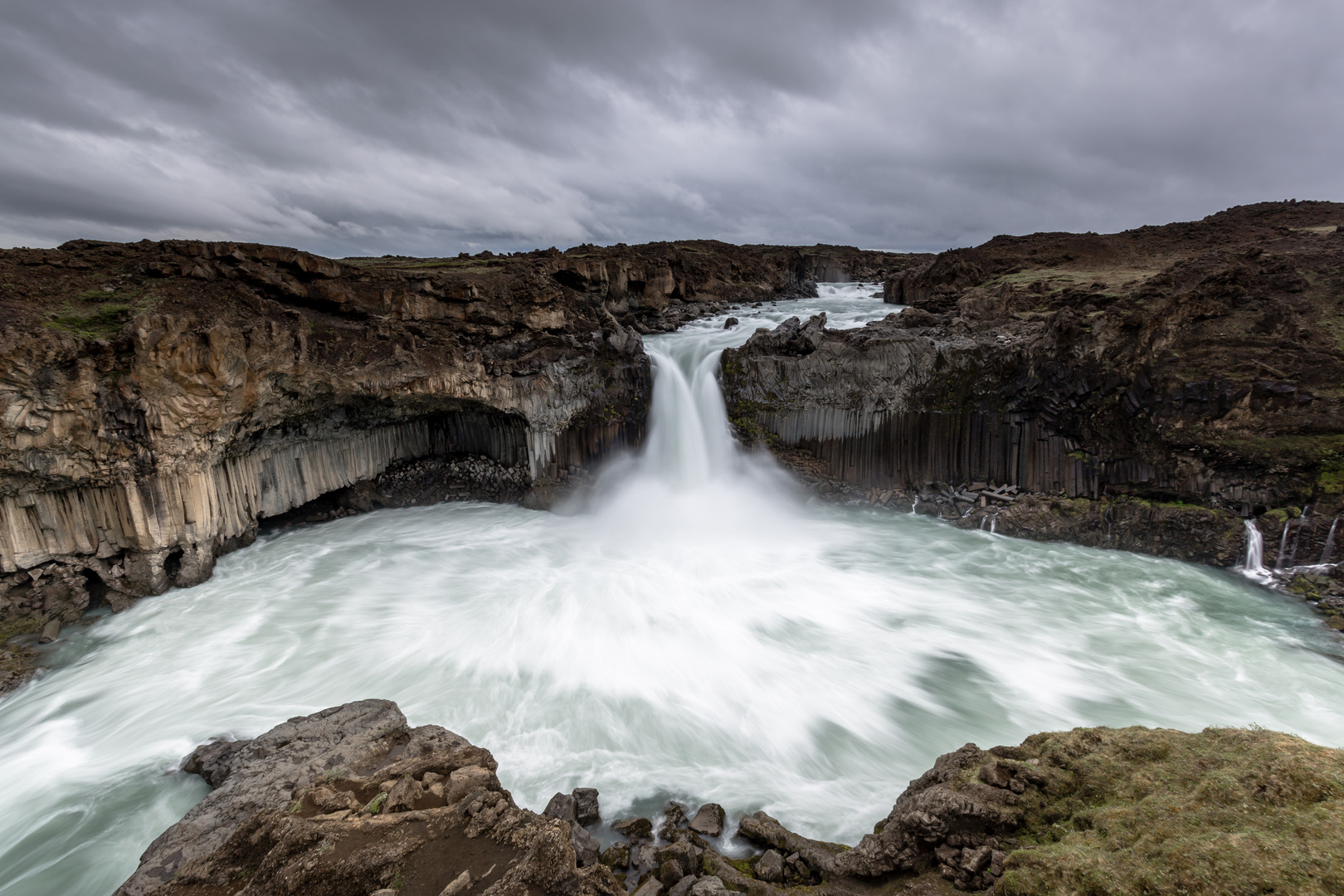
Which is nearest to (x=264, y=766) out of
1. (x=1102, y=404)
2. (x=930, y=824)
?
(x=930, y=824)

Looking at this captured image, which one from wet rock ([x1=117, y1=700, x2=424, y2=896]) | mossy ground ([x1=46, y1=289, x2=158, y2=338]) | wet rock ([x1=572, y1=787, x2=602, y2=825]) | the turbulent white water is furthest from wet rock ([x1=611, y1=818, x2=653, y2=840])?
mossy ground ([x1=46, y1=289, x2=158, y2=338])

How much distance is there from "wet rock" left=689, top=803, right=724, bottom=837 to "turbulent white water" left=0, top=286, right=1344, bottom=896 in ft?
1.94

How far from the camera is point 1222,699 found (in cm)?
838

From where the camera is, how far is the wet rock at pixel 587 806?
605cm

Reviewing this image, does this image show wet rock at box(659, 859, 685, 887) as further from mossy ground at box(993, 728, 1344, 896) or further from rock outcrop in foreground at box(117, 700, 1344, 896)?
mossy ground at box(993, 728, 1344, 896)

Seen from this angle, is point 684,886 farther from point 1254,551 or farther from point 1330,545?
point 1330,545

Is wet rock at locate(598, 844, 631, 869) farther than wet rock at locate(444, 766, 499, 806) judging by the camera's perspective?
Yes

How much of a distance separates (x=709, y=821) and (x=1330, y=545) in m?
14.3

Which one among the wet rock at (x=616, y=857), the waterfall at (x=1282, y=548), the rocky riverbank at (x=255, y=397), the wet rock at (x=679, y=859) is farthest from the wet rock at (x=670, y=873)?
the waterfall at (x=1282, y=548)

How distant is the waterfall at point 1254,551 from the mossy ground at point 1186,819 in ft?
37.2

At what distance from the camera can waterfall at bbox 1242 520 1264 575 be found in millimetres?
11977

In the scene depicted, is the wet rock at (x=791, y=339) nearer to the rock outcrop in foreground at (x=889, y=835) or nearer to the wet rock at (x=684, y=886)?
the rock outcrop in foreground at (x=889, y=835)

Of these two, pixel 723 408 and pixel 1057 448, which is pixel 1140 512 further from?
pixel 723 408

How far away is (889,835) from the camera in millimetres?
4344
